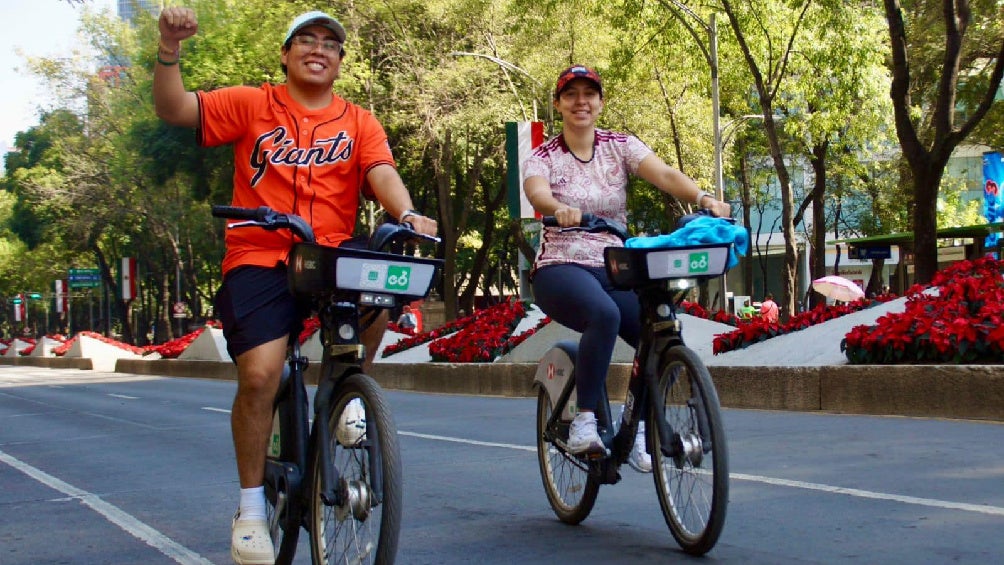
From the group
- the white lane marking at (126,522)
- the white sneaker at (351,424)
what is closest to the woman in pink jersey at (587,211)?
the white sneaker at (351,424)

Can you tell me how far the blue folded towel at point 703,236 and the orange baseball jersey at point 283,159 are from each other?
1.04 meters

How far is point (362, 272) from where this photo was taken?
13.4 feet

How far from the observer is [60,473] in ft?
30.6

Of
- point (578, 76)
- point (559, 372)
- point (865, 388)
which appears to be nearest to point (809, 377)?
point (865, 388)

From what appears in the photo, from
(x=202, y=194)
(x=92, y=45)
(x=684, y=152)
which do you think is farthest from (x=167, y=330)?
(x=684, y=152)

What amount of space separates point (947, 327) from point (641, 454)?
608 cm

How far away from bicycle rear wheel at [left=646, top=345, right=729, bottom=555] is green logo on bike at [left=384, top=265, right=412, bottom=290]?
3.91 ft

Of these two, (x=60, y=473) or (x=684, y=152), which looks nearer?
(x=60, y=473)

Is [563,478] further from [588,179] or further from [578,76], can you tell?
[578,76]

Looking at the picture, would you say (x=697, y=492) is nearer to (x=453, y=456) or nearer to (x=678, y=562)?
(x=678, y=562)

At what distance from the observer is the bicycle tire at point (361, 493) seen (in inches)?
149

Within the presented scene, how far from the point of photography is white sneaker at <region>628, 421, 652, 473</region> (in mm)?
5152

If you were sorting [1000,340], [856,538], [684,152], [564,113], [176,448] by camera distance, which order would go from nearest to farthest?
[856,538]
[564,113]
[1000,340]
[176,448]
[684,152]

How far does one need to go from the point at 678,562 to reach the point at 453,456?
425 centimetres
